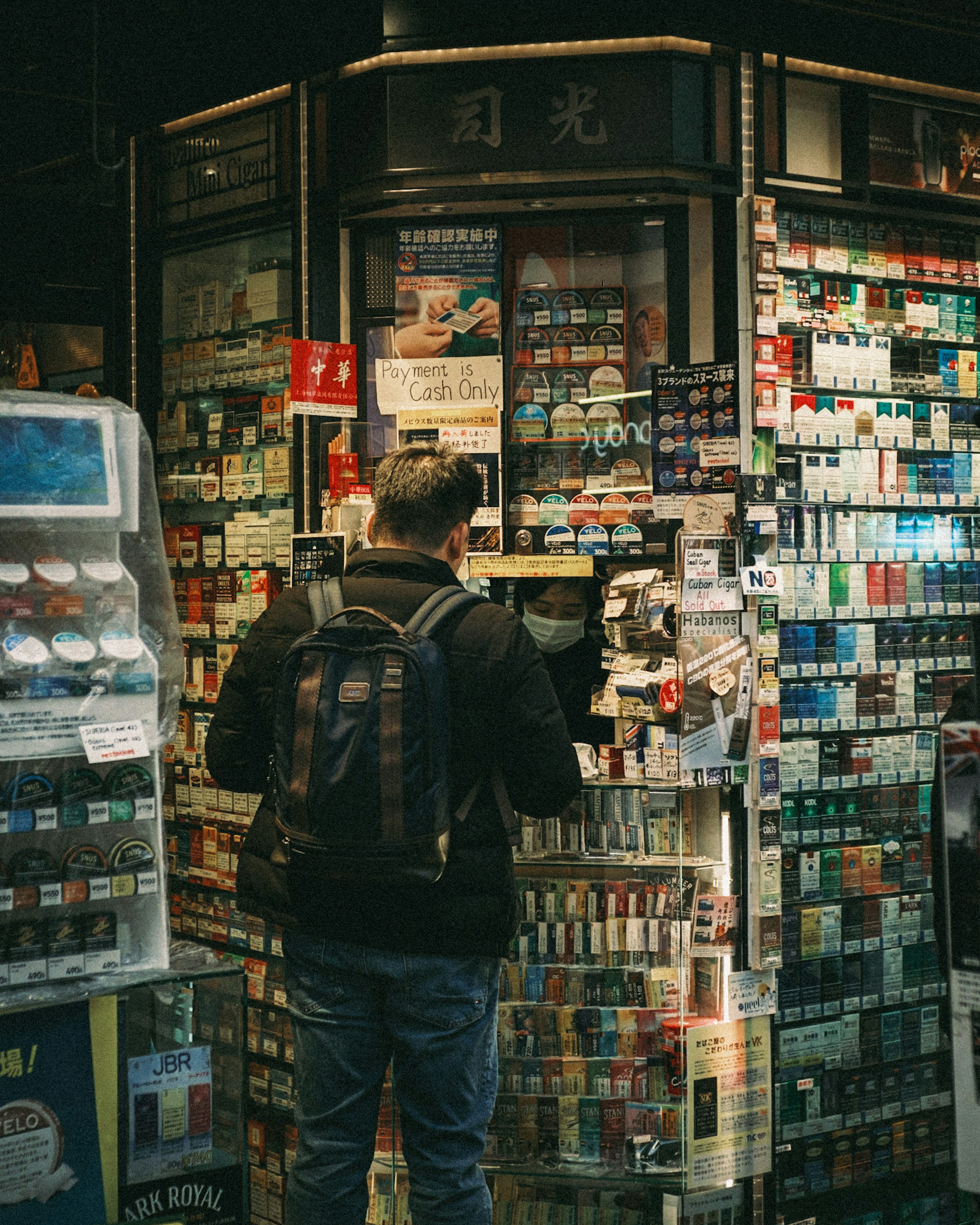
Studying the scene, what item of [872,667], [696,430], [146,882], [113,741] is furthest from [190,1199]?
[872,667]

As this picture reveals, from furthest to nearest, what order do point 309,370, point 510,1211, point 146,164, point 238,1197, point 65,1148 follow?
point 146,164, point 309,370, point 510,1211, point 238,1197, point 65,1148

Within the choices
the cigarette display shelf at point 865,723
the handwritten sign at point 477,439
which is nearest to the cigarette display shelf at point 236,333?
the handwritten sign at point 477,439

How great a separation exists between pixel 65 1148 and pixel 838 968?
3216 millimetres

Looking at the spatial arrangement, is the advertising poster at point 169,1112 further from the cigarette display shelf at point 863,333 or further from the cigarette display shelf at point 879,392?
the cigarette display shelf at point 863,333

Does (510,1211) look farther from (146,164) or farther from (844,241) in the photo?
(146,164)

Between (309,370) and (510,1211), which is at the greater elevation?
(309,370)

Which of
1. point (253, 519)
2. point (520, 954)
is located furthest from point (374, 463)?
point (520, 954)

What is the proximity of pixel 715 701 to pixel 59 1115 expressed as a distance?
2.51 m

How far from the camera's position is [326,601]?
2820mm

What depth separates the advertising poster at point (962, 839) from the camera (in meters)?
2.37

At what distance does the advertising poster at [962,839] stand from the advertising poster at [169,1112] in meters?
1.58

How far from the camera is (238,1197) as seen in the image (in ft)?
8.61

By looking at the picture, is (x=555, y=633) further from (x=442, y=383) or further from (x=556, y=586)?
(x=442, y=383)

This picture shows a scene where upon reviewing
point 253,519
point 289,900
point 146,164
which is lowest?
point 289,900
